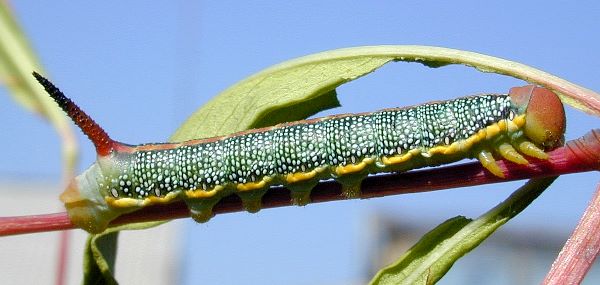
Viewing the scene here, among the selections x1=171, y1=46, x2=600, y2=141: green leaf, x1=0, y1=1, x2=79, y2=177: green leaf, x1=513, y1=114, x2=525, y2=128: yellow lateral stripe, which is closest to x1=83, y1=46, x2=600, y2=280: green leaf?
x1=171, y1=46, x2=600, y2=141: green leaf

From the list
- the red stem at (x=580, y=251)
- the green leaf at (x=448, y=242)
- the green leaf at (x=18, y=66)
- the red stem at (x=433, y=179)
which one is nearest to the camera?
the red stem at (x=580, y=251)

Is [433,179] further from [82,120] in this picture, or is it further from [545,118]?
[82,120]

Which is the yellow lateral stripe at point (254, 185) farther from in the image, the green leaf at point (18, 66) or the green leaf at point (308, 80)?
the green leaf at point (18, 66)

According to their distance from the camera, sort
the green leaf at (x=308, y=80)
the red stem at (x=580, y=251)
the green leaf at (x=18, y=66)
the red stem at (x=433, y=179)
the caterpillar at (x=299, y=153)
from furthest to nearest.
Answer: the green leaf at (x=18, y=66), the caterpillar at (x=299, y=153), the green leaf at (x=308, y=80), the red stem at (x=433, y=179), the red stem at (x=580, y=251)

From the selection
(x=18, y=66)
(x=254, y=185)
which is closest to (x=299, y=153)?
(x=254, y=185)

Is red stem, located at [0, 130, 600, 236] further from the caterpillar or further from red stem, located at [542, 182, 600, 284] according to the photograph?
the caterpillar

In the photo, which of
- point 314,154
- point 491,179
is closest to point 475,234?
point 491,179

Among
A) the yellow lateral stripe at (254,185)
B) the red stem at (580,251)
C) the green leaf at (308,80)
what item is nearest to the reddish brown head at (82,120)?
the green leaf at (308,80)

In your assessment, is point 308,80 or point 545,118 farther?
point 308,80
